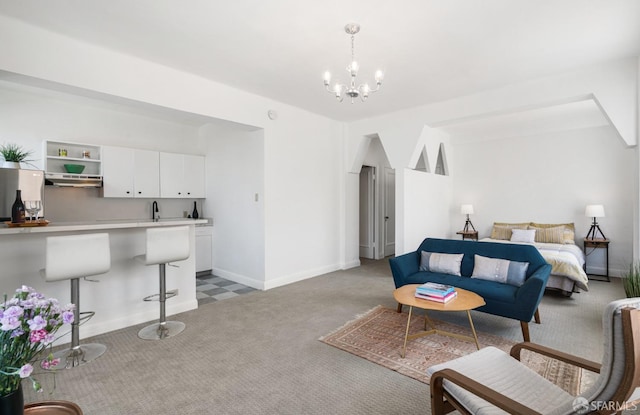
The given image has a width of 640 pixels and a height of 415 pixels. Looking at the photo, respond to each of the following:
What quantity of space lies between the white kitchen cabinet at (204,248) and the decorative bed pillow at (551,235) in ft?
19.8

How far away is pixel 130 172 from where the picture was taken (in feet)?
17.3

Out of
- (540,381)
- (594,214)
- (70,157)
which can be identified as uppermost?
(70,157)

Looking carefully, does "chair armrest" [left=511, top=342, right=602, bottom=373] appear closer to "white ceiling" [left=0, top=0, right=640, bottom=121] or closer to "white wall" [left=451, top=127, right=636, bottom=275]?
"white ceiling" [left=0, top=0, right=640, bottom=121]

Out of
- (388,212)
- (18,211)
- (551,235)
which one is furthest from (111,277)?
(551,235)

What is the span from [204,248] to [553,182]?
670cm

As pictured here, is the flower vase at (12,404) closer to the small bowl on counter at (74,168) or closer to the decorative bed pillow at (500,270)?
the decorative bed pillow at (500,270)

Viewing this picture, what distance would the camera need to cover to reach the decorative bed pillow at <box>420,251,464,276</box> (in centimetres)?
392

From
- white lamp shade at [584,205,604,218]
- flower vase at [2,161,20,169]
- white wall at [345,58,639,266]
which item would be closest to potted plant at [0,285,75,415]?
flower vase at [2,161,20,169]

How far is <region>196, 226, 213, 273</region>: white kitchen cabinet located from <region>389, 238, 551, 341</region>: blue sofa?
137 inches

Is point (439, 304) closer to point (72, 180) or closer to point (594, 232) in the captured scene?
point (594, 232)

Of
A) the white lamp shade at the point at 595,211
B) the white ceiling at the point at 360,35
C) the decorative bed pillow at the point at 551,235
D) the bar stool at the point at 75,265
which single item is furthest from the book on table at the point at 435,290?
the white lamp shade at the point at 595,211

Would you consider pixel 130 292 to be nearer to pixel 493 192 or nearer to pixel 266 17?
pixel 266 17

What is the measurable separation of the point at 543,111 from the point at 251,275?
18.2 ft

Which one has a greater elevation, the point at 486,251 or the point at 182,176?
the point at 182,176
